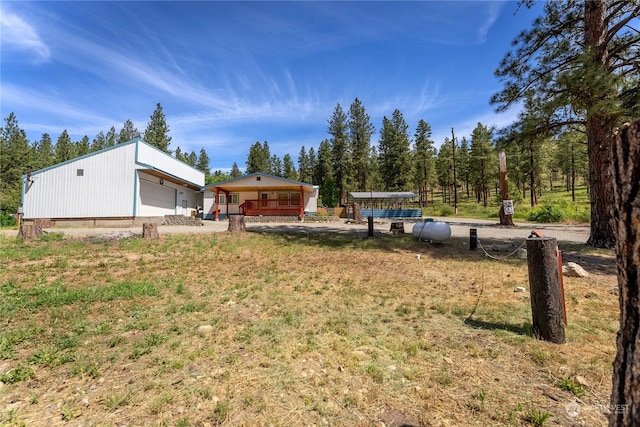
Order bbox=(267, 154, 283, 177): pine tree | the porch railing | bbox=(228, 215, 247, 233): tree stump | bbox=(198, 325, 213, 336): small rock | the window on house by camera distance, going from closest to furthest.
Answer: bbox=(198, 325, 213, 336): small rock → bbox=(228, 215, 247, 233): tree stump → the porch railing → the window on house → bbox=(267, 154, 283, 177): pine tree

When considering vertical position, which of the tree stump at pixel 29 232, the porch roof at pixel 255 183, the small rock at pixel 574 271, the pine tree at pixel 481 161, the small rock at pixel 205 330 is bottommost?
the small rock at pixel 205 330

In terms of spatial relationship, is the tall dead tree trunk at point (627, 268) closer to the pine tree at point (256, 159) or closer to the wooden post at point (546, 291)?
the wooden post at point (546, 291)

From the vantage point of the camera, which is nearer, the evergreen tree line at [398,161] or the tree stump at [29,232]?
the tree stump at [29,232]

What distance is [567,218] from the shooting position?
2103cm

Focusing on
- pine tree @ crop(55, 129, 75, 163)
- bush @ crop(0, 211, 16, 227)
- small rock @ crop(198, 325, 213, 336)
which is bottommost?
small rock @ crop(198, 325, 213, 336)

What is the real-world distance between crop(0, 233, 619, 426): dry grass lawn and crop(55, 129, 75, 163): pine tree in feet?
191

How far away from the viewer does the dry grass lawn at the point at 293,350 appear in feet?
6.98

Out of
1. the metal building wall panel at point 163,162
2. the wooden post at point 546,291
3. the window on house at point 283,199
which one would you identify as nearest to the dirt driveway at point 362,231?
the metal building wall panel at point 163,162

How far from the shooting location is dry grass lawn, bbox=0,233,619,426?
2129 millimetres

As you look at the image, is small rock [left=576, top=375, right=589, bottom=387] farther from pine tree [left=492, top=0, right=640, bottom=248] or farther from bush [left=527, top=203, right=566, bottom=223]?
bush [left=527, top=203, right=566, bottom=223]

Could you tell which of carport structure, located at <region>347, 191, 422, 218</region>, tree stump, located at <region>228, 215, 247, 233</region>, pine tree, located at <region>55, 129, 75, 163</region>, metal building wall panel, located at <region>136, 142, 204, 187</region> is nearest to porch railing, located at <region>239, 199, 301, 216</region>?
carport structure, located at <region>347, 191, 422, 218</region>

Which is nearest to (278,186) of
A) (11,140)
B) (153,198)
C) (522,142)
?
(153,198)

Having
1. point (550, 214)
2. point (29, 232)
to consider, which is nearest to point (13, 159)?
point (29, 232)

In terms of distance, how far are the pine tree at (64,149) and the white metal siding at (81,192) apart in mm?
40209
